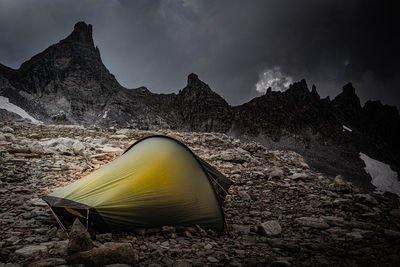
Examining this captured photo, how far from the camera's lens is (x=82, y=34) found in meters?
93.8

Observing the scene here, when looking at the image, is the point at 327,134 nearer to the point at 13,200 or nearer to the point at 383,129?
the point at 383,129

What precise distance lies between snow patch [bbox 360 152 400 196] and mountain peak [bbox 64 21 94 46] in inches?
5323

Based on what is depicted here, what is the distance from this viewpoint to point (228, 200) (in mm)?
4477

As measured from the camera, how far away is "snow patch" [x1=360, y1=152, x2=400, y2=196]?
53062 mm

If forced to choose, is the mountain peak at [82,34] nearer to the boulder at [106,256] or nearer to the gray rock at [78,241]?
the gray rock at [78,241]

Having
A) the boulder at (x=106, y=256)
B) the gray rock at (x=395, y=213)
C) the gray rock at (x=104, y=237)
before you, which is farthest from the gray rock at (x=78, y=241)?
the gray rock at (x=395, y=213)

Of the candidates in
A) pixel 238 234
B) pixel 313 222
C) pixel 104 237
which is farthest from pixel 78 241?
pixel 313 222

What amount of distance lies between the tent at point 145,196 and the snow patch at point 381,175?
68859 mm

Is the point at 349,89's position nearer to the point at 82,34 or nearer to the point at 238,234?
the point at 238,234

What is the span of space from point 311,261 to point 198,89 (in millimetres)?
106041

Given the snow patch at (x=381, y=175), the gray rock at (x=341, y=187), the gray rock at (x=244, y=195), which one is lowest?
the snow patch at (x=381, y=175)

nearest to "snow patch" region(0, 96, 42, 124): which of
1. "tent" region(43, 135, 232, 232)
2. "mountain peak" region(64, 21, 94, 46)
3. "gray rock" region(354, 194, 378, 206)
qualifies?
"mountain peak" region(64, 21, 94, 46)

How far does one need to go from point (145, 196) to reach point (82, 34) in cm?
12102

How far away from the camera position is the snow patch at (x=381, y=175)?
53.1m
